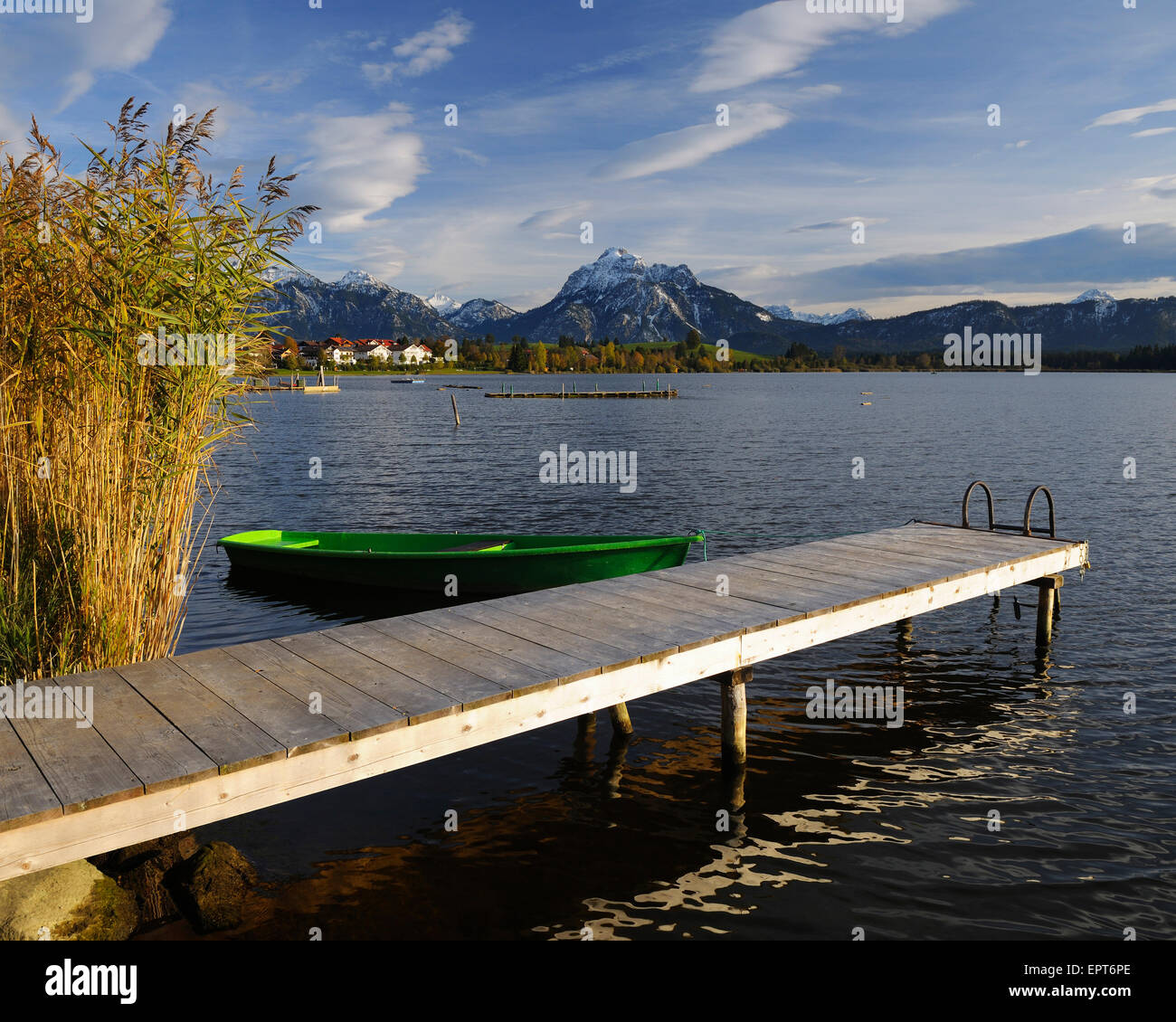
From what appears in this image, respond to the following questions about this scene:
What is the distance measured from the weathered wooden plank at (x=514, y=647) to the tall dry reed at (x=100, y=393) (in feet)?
9.27

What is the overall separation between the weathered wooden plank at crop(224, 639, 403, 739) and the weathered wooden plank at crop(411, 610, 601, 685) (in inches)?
60.1

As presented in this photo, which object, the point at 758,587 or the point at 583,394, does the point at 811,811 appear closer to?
the point at 758,587

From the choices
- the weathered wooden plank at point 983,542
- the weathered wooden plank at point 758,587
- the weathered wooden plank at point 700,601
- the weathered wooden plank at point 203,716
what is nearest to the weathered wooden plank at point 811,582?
the weathered wooden plank at point 758,587

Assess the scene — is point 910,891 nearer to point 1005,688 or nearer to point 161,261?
point 1005,688

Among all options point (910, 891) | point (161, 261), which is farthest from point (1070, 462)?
point (161, 261)

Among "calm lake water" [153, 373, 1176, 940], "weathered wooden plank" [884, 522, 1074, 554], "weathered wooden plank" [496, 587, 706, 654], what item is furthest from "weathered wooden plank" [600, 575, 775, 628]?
"weathered wooden plank" [884, 522, 1074, 554]

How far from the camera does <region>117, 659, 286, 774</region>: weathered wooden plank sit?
18.7 feet

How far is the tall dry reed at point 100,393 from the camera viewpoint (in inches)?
291

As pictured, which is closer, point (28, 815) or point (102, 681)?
point (28, 815)

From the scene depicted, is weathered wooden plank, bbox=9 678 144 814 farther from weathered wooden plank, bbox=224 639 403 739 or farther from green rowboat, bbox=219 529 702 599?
green rowboat, bbox=219 529 702 599

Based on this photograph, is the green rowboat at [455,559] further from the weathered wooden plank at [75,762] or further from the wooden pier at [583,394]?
the wooden pier at [583,394]
